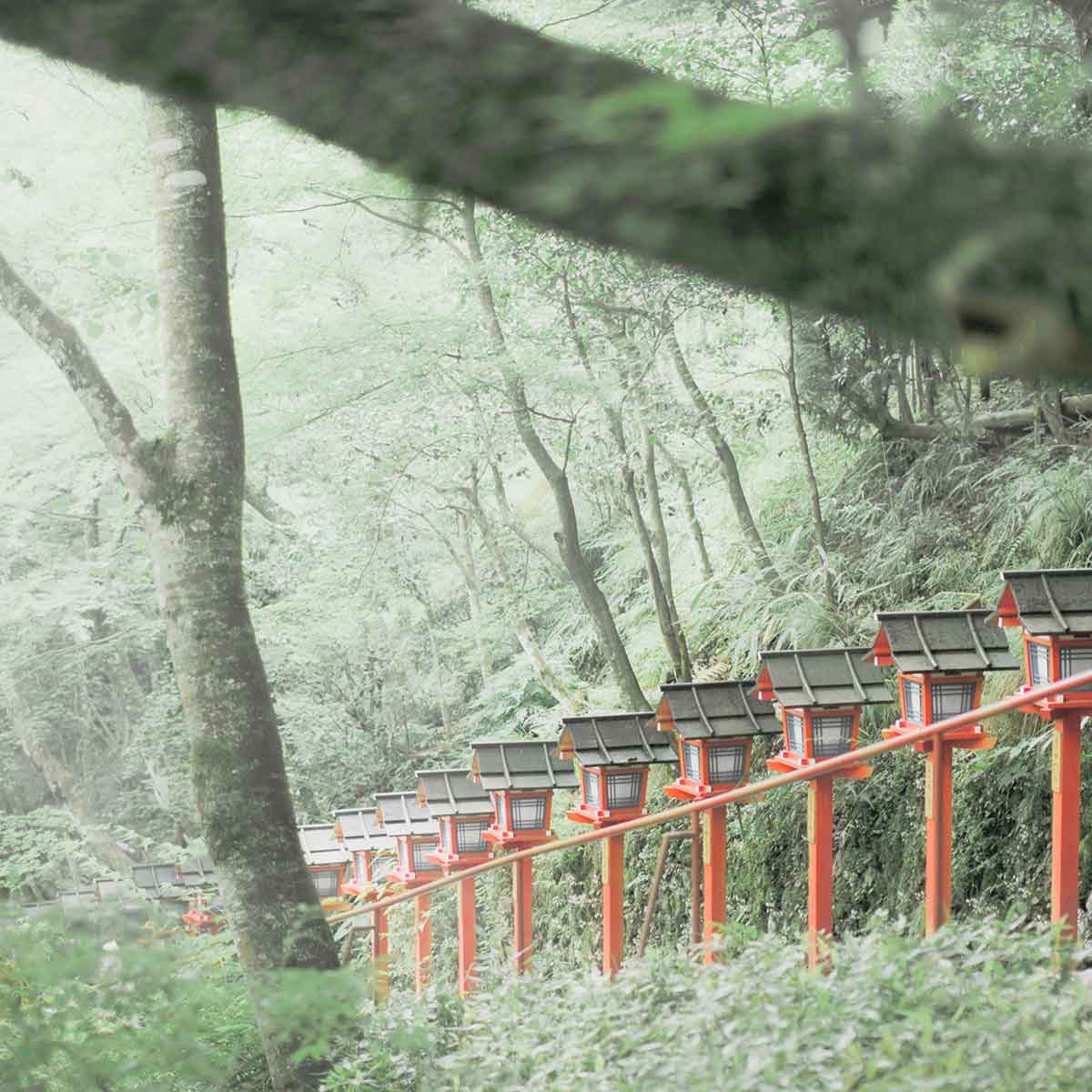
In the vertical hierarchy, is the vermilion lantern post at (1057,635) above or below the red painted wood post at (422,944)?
above

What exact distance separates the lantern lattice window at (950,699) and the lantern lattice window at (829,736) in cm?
47

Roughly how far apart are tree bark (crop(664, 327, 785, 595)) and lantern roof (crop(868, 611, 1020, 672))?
2.96 metres

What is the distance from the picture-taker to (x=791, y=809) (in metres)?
6.54

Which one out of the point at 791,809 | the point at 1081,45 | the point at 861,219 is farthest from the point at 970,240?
the point at 791,809

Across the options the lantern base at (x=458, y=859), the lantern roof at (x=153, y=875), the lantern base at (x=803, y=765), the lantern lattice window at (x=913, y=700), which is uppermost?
the lantern lattice window at (x=913, y=700)

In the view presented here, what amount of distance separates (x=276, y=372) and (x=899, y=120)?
7.84 metres

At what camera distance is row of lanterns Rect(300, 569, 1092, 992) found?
3.91m

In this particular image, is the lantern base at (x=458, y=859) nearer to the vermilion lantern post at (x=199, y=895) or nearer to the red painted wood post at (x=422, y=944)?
the red painted wood post at (x=422, y=944)

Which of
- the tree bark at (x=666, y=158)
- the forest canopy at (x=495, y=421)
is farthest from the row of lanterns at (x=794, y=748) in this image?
the tree bark at (x=666, y=158)

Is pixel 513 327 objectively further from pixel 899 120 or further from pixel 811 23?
pixel 899 120

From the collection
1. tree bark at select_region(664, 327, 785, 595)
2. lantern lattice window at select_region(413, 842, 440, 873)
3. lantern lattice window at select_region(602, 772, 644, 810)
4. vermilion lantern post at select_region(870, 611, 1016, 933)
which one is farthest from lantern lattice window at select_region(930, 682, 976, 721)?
lantern lattice window at select_region(413, 842, 440, 873)

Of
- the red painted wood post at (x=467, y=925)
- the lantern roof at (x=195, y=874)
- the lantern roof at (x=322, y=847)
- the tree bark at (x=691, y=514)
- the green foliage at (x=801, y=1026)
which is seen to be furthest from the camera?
the lantern roof at (x=195, y=874)

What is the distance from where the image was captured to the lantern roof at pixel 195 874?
10.1 meters

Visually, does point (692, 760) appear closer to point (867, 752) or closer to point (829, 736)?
point (829, 736)
